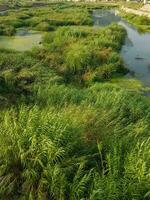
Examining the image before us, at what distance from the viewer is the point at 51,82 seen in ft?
46.1

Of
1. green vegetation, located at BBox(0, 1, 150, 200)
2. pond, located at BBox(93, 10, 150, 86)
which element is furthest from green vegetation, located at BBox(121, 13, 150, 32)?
green vegetation, located at BBox(0, 1, 150, 200)

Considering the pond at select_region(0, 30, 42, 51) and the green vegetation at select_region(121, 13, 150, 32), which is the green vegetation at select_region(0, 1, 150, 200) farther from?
the green vegetation at select_region(121, 13, 150, 32)

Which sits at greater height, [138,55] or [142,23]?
[138,55]

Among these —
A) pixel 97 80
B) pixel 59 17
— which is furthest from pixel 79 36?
pixel 59 17

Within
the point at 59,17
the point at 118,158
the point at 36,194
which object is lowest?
the point at 59,17

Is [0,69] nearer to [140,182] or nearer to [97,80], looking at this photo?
[97,80]

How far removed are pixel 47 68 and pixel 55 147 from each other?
9.76 m

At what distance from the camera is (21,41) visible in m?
24.8

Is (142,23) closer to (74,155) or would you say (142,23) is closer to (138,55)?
(138,55)

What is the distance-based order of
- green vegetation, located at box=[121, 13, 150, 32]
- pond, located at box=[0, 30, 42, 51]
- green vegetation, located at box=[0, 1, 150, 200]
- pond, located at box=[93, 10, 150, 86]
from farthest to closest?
green vegetation, located at box=[121, 13, 150, 32] < pond, located at box=[0, 30, 42, 51] < pond, located at box=[93, 10, 150, 86] < green vegetation, located at box=[0, 1, 150, 200]

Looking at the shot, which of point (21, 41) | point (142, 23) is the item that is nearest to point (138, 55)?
point (21, 41)

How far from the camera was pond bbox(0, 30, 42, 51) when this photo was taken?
888 inches

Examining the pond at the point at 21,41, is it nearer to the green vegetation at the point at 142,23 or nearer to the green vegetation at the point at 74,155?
the green vegetation at the point at 142,23

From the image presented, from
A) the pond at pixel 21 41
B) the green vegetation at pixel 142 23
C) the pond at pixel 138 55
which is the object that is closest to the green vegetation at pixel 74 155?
the pond at pixel 138 55
